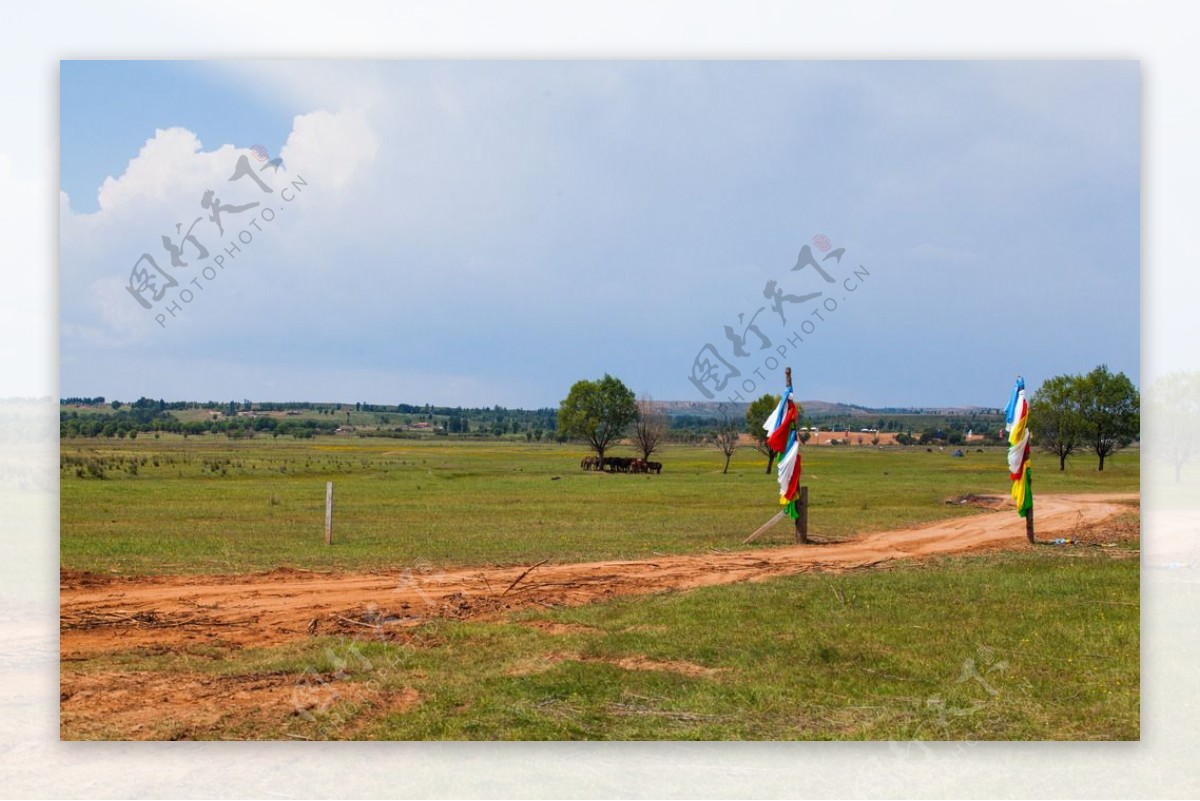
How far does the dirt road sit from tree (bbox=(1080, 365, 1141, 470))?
24.1 meters

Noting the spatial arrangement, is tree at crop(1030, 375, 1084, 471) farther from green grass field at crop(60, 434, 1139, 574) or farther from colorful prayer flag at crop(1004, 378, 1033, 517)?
colorful prayer flag at crop(1004, 378, 1033, 517)

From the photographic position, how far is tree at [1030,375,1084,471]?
39.3 meters

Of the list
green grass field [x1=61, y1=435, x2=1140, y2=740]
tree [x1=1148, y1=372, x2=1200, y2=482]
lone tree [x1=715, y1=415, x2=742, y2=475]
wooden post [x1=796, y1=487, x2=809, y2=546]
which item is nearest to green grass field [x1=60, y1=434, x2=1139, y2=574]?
green grass field [x1=61, y1=435, x2=1140, y2=740]

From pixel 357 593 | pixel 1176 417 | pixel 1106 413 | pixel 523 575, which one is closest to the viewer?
pixel 357 593

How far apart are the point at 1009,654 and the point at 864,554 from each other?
487 centimetres

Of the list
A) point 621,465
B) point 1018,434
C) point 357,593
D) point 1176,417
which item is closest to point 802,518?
point 1018,434

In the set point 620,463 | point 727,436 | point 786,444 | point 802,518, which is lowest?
point 620,463

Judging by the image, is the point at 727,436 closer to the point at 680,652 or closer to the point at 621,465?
the point at 621,465

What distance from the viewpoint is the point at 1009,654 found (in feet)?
33.7

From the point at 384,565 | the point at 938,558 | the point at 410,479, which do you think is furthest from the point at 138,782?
the point at 410,479

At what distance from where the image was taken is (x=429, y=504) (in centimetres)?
2464

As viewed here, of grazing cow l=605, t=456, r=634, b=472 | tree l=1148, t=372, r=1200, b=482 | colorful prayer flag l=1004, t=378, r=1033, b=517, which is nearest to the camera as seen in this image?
tree l=1148, t=372, r=1200, b=482

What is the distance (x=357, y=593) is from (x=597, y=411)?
116 feet

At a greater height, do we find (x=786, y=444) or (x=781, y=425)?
(x=781, y=425)
